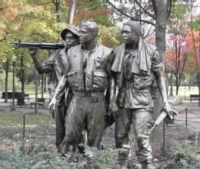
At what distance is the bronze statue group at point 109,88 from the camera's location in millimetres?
5938

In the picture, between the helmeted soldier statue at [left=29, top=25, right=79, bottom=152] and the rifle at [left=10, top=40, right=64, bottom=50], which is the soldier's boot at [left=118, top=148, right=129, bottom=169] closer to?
the helmeted soldier statue at [left=29, top=25, right=79, bottom=152]

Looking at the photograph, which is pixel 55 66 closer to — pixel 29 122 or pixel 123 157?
pixel 123 157

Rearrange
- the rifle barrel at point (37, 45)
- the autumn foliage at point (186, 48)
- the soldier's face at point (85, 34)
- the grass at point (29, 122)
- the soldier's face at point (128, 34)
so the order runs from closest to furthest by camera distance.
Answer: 1. the soldier's face at point (128, 34)
2. the soldier's face at point (85, 34)
3. the rifle barrel at point (37, 45)
4. the grass at point (29, 122)
5. the autumn foliage at point (186, 48)

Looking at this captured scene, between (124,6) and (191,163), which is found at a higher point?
(124,6)

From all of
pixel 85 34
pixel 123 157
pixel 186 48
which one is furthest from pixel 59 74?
pixel 186 48

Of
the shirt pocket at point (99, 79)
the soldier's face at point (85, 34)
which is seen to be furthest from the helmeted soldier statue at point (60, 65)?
the shirt pocket at point (99, 79)

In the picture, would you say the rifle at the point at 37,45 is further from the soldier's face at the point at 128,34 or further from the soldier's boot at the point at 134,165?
the soldier's boot at the point at 134,165

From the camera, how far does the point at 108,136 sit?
552 inches

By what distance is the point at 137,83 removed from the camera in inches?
234

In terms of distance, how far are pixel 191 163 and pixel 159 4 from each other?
20.4 ft

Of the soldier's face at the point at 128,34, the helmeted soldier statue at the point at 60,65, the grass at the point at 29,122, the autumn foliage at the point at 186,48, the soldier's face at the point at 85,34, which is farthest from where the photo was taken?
the autumn foliage at the point at 186,48

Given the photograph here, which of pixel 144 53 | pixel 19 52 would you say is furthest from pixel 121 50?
pixel 19 52

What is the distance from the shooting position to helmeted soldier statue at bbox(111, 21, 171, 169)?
590 centimetres

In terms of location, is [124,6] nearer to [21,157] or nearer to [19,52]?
[19,52]
